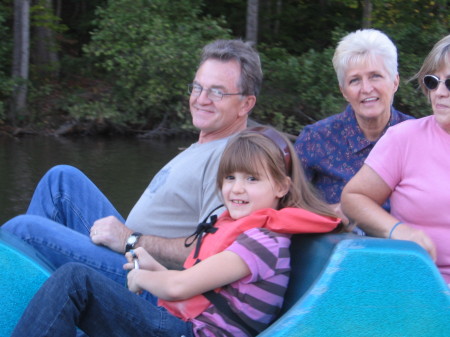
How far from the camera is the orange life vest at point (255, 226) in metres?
2.00

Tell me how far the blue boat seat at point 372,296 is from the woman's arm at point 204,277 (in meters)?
0.19

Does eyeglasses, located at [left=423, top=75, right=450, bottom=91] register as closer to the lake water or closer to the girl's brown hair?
the girl's brown hair

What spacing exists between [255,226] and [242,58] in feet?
3.18

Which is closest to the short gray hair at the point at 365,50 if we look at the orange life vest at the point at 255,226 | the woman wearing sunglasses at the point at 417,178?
the woman wearing sunglasses at the point at 417,178

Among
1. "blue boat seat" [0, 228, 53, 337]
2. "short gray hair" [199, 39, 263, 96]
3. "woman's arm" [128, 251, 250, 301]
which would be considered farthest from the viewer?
"short gray hair" [199, 39, 263, 96]

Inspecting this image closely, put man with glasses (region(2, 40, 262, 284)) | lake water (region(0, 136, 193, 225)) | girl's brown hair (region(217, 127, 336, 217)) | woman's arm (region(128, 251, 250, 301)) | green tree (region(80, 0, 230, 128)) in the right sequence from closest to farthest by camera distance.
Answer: woman's arm (region(128, 251, 250, 301)) < girl's brown hair (region(217, 127, 336, 217)) < man with glasses (region(2, 40, 262, 284)) < lake water (region(0, 136, 193, 225)) < green tree (region(80, 0, 230, 128))

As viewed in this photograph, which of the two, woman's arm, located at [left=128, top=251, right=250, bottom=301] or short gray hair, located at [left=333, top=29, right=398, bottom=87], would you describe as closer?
woman's arm, located at [left=128, top=251, right=250, bottom=301]

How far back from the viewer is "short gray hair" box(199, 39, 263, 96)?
2.79 meters

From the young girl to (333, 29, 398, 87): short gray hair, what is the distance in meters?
0.92

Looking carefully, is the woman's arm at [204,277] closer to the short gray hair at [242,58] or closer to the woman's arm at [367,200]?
the woman's arm at [367,200]

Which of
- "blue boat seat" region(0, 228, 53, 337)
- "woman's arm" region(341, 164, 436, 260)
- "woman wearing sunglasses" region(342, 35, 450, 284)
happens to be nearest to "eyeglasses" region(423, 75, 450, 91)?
"woman wearing sunglasses" region(342, 35, 450, 284)

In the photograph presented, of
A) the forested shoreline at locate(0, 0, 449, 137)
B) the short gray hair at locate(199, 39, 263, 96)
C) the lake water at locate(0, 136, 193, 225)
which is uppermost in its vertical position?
the short gray hair at locate(199, 39, 263, 96)

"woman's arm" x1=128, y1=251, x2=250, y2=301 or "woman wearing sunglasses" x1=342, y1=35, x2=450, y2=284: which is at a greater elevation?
"woman wearing sunglasses" x1=342, y1=35, x2=450, y2=284

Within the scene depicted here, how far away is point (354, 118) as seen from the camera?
117 inches
